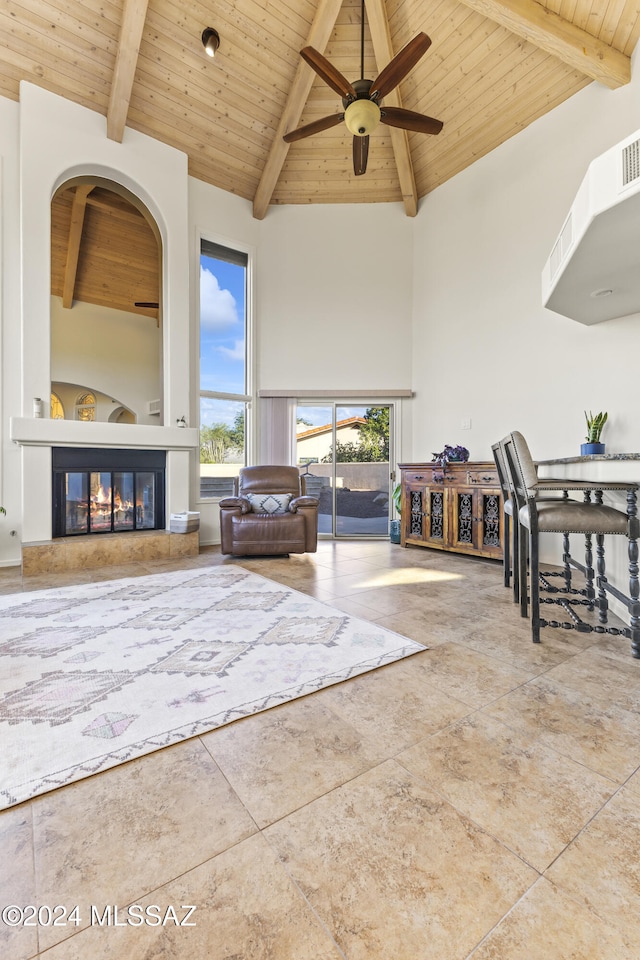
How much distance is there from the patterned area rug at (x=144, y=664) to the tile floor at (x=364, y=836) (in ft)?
0.37

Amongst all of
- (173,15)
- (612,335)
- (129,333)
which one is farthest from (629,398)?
(129,333)

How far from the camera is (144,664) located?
199cm

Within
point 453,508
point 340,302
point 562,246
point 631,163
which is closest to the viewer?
point 631,163

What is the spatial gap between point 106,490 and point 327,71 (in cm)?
421

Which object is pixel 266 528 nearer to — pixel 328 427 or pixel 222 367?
pixel 328 427

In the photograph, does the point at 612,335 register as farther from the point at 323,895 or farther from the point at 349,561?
the point at 323,895

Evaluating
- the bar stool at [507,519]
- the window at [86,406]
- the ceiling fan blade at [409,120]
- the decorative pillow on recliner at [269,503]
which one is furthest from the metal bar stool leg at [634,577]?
the window at [86,406]

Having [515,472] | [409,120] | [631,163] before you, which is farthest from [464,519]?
[409,120]

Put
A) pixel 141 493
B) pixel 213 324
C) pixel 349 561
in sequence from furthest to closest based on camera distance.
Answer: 1. pixel 213 324
2. pixel 141 493
3. pixel 349 561

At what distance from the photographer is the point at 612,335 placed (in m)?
3.52

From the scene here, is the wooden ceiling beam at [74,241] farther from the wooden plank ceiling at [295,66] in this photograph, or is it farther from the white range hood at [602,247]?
the white range hood at [602,247]

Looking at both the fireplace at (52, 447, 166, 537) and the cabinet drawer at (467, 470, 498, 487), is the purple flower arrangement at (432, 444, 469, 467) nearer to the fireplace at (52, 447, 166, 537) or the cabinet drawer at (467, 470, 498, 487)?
the cabinet drawer at (467, 470, 498, 487)

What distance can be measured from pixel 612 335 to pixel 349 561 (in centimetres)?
302

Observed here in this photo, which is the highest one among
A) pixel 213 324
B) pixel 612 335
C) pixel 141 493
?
pixel 213 324
